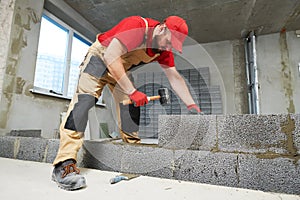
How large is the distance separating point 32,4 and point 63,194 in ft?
8.19

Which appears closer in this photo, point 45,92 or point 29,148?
point 29,148

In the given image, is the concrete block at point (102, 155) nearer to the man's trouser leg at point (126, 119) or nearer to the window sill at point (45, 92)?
the man's trouser leg at point (126, 119)

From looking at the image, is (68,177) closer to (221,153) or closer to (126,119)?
(126,119)

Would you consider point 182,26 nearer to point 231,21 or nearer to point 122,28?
point 122,28

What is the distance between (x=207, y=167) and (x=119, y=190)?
0.50 metres

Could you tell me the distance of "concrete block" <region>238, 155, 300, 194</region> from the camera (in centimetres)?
83

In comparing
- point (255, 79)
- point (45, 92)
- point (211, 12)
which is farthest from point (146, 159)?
point (255, 79)

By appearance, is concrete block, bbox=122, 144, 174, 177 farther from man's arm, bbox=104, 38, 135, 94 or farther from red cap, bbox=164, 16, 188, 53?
red cap, bbox=164, 16, 188, 53

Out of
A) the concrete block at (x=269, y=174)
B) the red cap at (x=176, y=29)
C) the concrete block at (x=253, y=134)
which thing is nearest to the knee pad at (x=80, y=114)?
the red cap at (x=176, y=29)

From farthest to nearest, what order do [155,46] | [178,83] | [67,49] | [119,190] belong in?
[67,49] → [178,83] → [155,46] → [119,190]

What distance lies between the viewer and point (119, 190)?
858 millimetres

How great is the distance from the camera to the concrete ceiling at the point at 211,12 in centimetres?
282

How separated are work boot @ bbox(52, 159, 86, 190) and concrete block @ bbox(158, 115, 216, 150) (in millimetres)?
500

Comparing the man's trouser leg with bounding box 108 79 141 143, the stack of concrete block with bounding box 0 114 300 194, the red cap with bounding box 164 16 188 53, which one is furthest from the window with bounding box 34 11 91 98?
the red cap with bounding box 164 16 188 53
